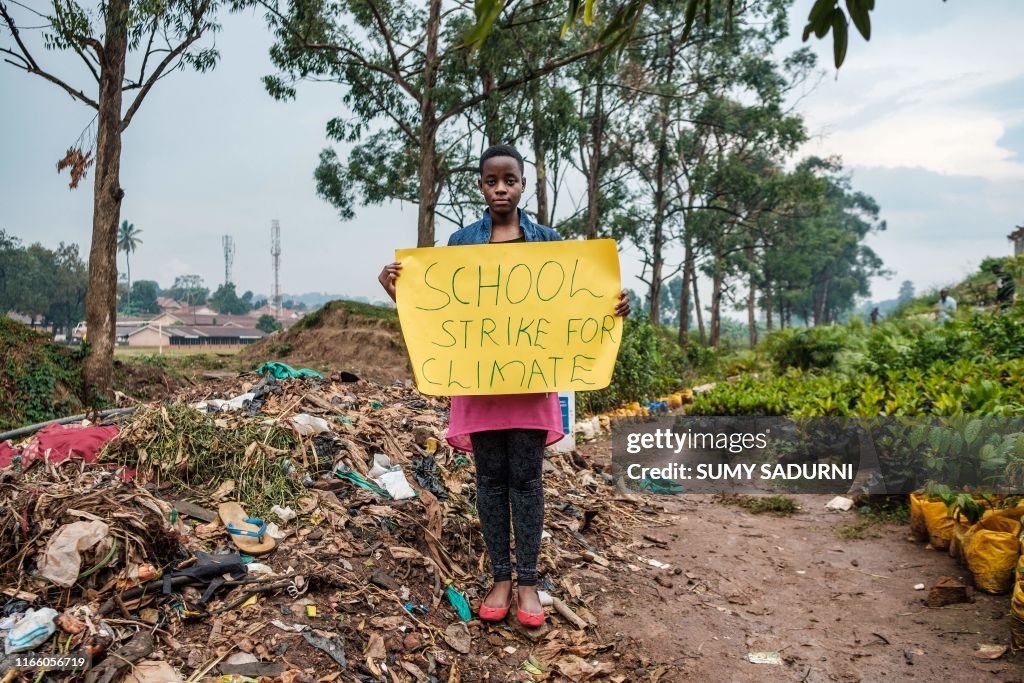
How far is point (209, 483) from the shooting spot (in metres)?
3.05

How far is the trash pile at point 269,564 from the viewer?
2.12 metres

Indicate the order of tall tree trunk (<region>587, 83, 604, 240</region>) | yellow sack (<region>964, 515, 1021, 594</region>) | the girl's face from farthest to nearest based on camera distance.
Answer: tall tree trunk (<region>587, 83, 604, 240</region>) < yellow sack (<region>964, 515, 1021, 594</region>) < the girl's face

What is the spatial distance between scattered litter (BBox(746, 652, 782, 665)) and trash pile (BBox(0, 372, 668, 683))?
505 millimetres

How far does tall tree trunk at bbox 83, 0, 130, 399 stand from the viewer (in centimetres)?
1014

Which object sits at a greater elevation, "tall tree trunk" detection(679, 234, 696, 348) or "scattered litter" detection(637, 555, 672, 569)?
"tall tree trunk" detection(679, 234, 696, 348)

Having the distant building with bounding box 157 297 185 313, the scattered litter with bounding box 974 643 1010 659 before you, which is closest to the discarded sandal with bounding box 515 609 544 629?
the scattered litter with bounding box 974 643 1010 659

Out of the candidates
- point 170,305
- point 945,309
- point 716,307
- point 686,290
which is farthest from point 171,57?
point 170,305

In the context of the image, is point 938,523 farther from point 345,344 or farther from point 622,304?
point 345,344

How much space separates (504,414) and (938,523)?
2856mm

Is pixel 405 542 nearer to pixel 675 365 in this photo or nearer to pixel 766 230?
pixel 675 365

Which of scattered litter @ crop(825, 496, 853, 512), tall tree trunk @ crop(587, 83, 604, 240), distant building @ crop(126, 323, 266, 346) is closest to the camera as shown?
scattered litter @ crop(825, 496, 853, 512)

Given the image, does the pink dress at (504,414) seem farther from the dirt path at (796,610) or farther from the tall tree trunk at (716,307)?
the tall tree trunk at (716,307)

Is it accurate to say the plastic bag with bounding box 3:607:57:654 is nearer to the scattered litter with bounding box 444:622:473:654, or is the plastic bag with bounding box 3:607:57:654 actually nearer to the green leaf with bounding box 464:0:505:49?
the scattered litter with bounding box 444:622:473:654

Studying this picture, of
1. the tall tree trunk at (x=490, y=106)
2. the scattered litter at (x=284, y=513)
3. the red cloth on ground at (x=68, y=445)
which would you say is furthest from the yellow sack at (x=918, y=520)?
the tall tree trunk at (x=490, y=106)
